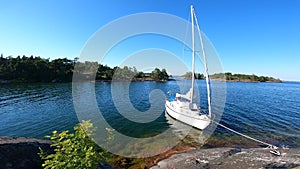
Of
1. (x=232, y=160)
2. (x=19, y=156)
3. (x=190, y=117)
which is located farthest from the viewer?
(x=190, y=117)

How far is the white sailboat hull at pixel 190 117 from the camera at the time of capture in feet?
51.6

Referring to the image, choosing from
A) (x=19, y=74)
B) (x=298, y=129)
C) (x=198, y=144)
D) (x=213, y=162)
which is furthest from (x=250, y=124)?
(x=19, y=74)

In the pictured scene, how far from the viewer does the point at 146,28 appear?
13391mm

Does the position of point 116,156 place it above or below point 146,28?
below

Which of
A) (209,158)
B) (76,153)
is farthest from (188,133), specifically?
(76,153)

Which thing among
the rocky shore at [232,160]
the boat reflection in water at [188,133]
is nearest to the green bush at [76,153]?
the rocky shore at [232,160]

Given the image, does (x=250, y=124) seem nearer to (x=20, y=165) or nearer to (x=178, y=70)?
(x=178, y=70)

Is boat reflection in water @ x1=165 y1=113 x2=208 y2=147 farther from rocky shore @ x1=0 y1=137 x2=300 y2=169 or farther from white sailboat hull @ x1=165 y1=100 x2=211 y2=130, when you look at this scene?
rocky shore @ x1=0 y1=137 x2=300 y2=169

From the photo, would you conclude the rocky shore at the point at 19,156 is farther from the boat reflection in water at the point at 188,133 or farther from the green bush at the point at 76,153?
the boat reflection in water at the point at 188,133

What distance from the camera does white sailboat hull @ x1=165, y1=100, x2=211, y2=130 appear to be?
15.7 metres

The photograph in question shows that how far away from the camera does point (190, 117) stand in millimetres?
16797

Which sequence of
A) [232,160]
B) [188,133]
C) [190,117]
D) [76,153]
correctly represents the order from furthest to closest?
[190,117] → [188,133] → [232,160] → [76,153]

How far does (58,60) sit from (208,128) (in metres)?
84.8

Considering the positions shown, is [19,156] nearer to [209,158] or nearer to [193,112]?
[209,158]
